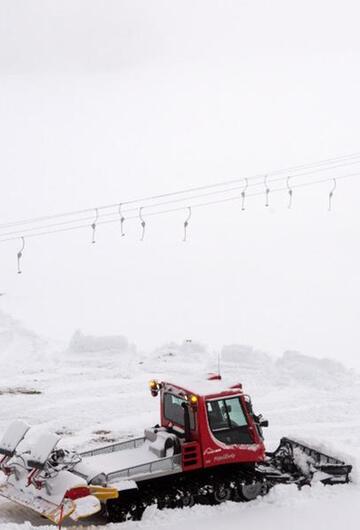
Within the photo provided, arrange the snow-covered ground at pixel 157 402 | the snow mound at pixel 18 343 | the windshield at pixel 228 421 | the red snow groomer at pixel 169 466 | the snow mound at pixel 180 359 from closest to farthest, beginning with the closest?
the red snow groomer at pixel 169 466
the snow-covered ground at pixel 157 402
the windshield at pixel 228 421
the snow mound at pixel 180 359
the snow mound at pixel 18 343

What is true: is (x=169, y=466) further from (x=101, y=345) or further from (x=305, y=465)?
(x=101, y=345)

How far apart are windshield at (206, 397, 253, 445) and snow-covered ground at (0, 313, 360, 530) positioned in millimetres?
1030

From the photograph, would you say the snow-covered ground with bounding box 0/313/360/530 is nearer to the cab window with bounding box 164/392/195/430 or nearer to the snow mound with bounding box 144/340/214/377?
the snow mound with bounding box 144/340/214/377

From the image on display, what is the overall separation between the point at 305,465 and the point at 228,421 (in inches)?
83.4

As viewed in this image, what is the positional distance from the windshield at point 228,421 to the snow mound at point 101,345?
12.7 m

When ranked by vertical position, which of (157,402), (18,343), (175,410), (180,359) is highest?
(175,410)

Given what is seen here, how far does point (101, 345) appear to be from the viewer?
23.6m

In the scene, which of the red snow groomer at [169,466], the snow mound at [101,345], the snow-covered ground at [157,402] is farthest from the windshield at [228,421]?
the snow mound at [101,345]

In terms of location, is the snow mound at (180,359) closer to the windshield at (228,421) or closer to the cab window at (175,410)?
the cab window at (175,410)

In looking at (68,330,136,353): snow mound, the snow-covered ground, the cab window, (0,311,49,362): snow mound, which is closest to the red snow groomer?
the cab window

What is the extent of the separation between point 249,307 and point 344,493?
24.4 m

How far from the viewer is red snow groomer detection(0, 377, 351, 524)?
9.66 m

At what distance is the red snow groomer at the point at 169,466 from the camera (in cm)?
966

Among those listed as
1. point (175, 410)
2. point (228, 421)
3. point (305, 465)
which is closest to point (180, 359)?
point (305, 465)
